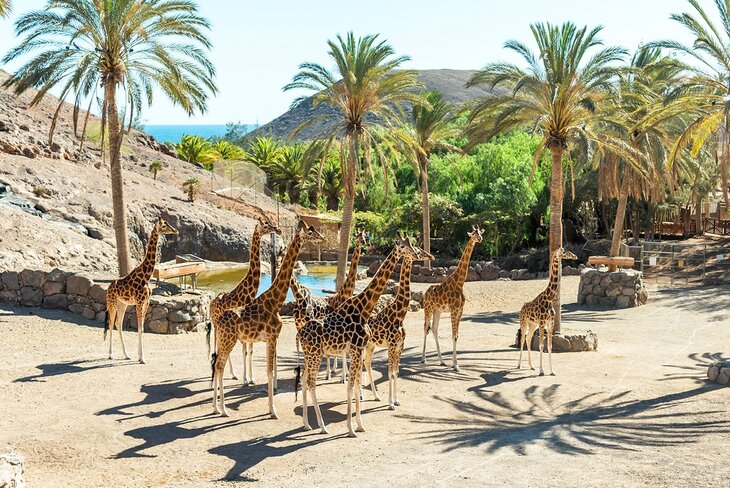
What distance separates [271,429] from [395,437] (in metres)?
1.87

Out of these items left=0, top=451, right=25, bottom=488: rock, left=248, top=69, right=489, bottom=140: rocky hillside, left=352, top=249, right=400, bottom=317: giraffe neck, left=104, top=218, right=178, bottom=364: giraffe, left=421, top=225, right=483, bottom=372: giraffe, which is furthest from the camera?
left=248, top=69, right=489, bottom=140: rocky hillside

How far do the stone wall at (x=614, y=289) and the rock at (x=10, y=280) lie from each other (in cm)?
1797

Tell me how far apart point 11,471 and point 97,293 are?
1227 cm

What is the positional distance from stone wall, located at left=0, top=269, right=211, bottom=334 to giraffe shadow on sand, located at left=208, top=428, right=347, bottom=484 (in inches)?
332

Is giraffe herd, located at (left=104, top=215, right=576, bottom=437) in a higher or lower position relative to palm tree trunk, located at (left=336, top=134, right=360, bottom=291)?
lower

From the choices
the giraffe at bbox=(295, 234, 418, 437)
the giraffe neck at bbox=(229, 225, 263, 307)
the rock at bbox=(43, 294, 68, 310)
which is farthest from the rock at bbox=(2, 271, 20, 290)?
the giraffe at bbox=(295, 234, 418, 437)

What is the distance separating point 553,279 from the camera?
17.4 metres

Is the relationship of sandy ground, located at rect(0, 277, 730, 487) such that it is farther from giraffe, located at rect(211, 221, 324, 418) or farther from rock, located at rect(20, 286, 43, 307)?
giraffe, located at rect(211, 221, 324, 418)

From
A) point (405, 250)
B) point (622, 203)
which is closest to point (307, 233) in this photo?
point (405, 250)

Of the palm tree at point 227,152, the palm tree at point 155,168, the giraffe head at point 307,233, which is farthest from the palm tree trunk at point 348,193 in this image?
the palm tree at point 227,152

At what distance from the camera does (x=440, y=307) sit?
17.2 meters

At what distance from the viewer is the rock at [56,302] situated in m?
20.3

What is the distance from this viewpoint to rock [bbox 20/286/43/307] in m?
20.4

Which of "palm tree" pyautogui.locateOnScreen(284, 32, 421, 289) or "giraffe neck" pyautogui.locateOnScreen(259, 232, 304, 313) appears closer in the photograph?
"giraffe neck" pyautogui.locateOnScreen(259, 232, 304, 313)
